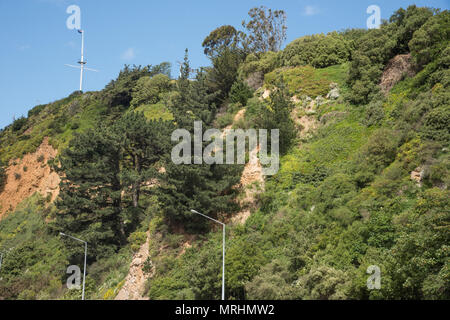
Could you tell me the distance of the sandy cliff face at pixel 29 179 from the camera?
2190 inches

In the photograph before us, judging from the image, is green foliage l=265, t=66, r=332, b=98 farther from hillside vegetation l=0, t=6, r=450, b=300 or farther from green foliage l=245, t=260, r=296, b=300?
green foliage l=245, t=260, r=296, b=300

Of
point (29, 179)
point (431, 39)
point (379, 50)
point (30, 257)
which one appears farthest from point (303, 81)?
point (29, 179)

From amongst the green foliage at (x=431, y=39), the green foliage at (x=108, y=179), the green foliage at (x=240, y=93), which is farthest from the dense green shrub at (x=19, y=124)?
the green foliage at (x=431, y=39)

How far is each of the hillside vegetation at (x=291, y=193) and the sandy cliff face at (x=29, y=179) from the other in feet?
12.4

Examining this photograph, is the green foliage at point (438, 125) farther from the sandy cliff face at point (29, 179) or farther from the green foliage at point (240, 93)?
the sandy cliff face at point (29, 179)

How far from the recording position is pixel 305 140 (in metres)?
34.7

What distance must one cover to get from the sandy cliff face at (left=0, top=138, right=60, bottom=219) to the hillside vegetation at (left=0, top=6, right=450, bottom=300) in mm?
3768

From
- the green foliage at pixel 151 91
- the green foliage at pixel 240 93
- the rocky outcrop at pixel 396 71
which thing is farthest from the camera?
the green foliage at pixel 151 91

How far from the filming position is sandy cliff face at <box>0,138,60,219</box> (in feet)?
182

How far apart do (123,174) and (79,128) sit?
31.5 m

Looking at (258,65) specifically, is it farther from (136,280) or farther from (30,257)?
(30,257)

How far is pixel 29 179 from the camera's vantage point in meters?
58.5

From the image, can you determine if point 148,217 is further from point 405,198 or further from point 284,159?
point 405,198

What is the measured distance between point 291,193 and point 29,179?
134 ft
